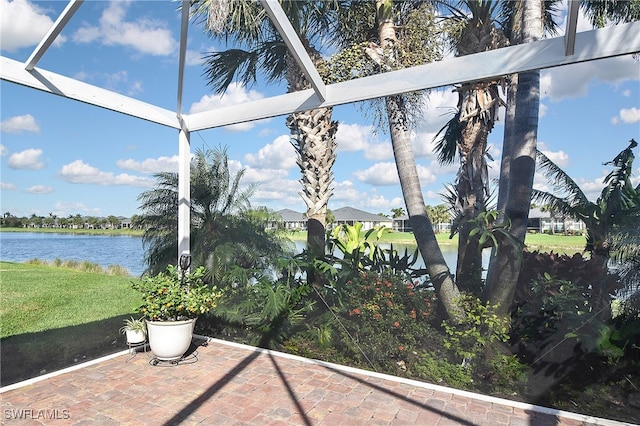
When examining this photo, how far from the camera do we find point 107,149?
5637mm

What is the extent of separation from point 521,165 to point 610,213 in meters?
0.82

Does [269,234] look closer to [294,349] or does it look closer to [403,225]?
[294,349]

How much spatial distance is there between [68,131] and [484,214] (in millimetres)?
5634

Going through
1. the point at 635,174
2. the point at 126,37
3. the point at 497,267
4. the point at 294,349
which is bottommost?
the point at 294,349

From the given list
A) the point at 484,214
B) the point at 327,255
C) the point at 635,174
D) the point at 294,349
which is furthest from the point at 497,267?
the point at 294,349

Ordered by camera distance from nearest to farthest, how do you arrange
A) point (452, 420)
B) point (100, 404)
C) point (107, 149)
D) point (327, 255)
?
point (452, 420), point (100, 404), point (327, 255), point (107, 149)

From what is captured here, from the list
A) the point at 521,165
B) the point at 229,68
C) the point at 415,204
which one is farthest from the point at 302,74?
the point at 521,165

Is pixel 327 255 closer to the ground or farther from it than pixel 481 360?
farther from it

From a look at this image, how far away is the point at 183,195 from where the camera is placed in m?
4.61

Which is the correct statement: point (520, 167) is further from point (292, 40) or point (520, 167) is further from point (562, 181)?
point (292, 40)

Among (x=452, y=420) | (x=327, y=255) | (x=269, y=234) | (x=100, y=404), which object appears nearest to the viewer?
(x=452, y=420)

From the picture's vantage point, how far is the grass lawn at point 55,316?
12.8 ft

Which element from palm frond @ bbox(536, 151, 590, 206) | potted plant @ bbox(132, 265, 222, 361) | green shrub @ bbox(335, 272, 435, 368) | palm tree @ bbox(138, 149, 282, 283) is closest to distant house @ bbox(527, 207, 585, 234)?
palm frond @ bbox(536, 151, 590, 206)

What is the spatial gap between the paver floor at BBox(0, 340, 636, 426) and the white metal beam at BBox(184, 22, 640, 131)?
2622 mm
